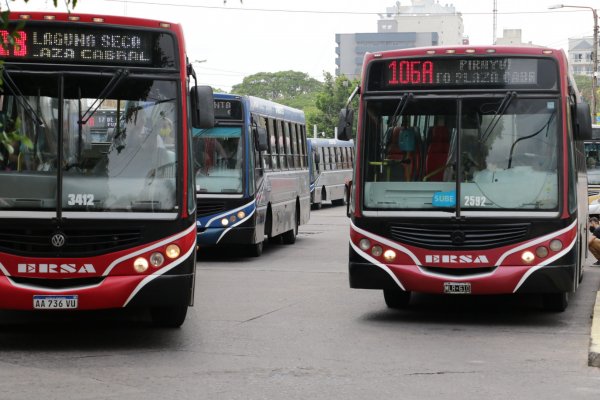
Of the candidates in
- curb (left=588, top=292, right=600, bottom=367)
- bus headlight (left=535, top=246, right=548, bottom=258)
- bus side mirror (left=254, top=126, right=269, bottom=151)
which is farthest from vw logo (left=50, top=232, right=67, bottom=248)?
bus side mirror (left=254, top=126, right=269, bottom=151)

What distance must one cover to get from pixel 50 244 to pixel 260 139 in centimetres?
1121

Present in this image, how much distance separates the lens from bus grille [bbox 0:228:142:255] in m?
10.5

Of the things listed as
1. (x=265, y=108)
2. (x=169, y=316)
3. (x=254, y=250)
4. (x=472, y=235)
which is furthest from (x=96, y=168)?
(x=265, y=108)

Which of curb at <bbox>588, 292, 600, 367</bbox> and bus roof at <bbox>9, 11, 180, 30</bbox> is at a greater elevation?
bus roof at <bbox>9, 11, 180, 30</bbox>

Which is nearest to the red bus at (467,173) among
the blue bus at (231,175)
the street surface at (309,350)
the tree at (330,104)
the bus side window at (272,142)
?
the street surface at (309,350)

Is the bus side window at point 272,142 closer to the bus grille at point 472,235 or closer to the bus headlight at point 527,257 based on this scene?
the bus grille at point 472,235

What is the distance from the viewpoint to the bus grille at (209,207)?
20984 millimetres

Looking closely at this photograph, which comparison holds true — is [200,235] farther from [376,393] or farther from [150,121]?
[376,393]

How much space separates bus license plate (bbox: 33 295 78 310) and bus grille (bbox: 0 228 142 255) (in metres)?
0.38

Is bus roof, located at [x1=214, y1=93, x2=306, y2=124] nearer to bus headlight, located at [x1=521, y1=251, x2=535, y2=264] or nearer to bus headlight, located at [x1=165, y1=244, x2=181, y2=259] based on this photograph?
bus headlight, located at [x1=521, y1=251, x2=535, y2=264]

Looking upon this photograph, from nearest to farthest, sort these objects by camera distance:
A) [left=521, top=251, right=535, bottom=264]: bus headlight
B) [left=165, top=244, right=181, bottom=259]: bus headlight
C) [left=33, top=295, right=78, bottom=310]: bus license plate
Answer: [left=33, top=295, right=78, bottom=310]: bus license plate → [left=165, top=244, right=181, bottom=259]: bus headlight → [left=521, top=251, right=535, bottom=264]: bus headlight

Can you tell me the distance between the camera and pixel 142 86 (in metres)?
11.1

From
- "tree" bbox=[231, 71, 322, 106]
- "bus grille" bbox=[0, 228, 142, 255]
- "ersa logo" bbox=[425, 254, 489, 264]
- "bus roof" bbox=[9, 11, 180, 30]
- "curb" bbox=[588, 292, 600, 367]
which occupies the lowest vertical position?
"curb" bbox=[588, 292, 600, 367]

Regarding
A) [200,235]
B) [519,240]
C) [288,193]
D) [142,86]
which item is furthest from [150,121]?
[288,193]
